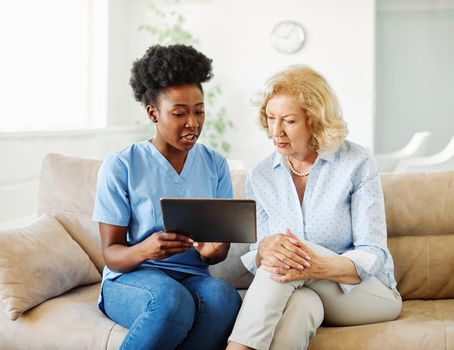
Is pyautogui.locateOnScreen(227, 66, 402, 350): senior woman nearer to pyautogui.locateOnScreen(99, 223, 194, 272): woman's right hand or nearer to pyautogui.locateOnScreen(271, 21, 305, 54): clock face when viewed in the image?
pyautogui.locateOnScreen(99, 223, 194, 272): woman's right hand

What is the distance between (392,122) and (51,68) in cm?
272

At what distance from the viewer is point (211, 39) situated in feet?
19.5

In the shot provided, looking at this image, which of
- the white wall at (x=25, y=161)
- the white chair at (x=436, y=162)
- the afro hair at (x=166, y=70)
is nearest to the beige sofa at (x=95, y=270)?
the afro hair at (x=166, y=70)

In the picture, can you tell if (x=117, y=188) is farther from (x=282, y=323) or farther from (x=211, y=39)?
(x=211, y=39)

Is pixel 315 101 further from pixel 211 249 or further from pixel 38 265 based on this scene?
pixel 38 265

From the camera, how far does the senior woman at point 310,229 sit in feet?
6.07

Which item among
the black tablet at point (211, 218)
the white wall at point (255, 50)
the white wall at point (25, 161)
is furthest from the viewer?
the white wall at point (255, 50)

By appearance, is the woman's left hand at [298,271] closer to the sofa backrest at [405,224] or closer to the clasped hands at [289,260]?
the clasped hands at [289,260]

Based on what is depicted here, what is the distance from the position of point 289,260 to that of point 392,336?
358 millimetres

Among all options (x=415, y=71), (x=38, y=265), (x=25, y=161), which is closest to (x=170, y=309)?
(x=38, y=265)

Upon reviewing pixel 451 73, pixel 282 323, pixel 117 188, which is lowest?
pixel 282 323

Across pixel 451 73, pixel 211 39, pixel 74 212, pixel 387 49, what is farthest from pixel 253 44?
pixel 74 212

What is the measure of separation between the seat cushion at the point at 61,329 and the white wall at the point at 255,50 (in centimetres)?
371

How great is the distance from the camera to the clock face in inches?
227
